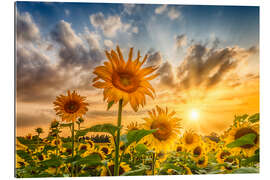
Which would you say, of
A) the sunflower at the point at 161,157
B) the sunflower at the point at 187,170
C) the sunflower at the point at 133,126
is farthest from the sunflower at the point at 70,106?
the sunflower at the point at 187,170

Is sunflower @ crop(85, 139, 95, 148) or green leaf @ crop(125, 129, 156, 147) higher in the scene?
green leaf @ crop(125, 129, 156, 147)

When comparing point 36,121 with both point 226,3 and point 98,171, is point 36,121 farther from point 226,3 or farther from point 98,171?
point 226,3

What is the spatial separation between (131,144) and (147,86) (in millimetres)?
729

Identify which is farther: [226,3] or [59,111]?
[226,3]

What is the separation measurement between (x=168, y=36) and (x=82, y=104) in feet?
3.69

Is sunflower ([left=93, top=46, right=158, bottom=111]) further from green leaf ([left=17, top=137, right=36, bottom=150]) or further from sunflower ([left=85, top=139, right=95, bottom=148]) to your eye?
green leaf ([left=17, top=137, right=36, bottom=150])

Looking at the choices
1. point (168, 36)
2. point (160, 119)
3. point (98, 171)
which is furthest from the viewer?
point (168, 36)

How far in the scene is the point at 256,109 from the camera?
312cm

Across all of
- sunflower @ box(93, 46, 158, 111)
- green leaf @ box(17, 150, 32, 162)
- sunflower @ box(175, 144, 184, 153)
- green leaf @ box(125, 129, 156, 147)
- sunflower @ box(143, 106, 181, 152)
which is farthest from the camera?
sunflower @ box(175, 144, 184, 153)

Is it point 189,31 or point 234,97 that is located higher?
point 189,31

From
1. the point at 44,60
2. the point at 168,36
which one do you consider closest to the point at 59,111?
the point at 44,60

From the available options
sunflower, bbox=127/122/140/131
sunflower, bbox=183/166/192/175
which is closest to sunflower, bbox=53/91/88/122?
sunflower, bbox=127/122/140/131

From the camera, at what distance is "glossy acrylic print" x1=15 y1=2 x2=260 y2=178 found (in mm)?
2725
